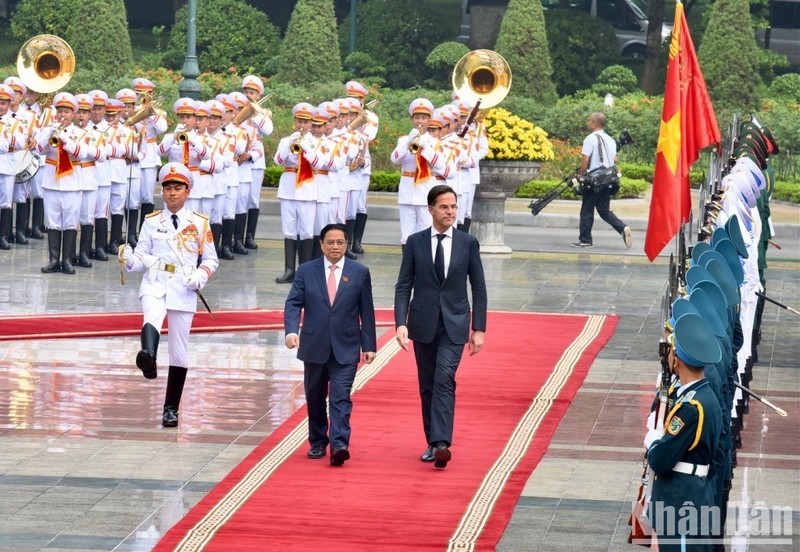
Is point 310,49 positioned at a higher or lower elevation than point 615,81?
higher

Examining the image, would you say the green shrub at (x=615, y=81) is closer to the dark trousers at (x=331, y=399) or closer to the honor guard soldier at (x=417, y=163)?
the honor guard soldier at (x=417, y=163)

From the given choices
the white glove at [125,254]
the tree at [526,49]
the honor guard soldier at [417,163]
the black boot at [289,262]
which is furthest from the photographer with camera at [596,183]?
the tree at [526,49]

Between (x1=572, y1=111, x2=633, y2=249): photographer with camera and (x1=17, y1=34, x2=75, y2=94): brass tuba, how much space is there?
21.5 feet

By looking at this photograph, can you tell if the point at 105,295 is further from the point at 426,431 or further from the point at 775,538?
the point at 775,538

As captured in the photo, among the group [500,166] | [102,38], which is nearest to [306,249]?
[500,166]

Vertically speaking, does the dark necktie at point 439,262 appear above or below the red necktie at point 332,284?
above

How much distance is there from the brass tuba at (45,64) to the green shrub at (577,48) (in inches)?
850

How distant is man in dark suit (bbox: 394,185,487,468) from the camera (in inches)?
417

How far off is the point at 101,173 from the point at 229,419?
8507 mm

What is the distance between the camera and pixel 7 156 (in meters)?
20.5

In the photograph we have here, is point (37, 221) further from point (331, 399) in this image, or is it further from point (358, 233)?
point (331, 399)

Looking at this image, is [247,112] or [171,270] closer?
[171,270]

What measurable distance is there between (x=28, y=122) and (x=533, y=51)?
711 inches

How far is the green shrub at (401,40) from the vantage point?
4266 cm
